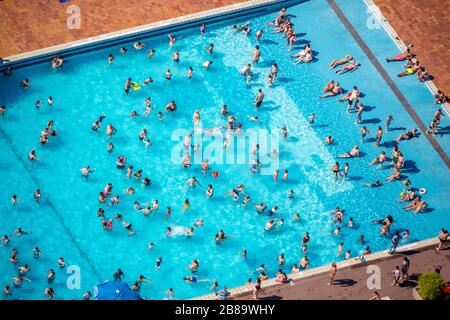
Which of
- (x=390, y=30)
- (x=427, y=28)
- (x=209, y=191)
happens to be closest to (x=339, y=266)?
(x=209, y=191)

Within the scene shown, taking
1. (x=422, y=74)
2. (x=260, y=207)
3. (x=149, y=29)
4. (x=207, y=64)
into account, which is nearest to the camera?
(x=260, y=207)

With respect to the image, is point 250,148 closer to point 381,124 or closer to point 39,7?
point 381,124

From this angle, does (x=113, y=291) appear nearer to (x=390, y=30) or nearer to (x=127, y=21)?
(x=127, y=21)

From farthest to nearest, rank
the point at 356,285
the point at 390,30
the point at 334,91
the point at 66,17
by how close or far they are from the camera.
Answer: the point at 390,30
the point at 66,17
the point at 334,91
the point at 356,285

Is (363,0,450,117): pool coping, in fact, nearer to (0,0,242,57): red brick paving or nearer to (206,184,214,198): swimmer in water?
(0,0,242,57): red brick paving

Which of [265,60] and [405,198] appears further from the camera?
[265,60]

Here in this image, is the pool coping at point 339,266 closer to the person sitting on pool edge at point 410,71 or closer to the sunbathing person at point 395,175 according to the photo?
the sunbathing person at point 395,175
